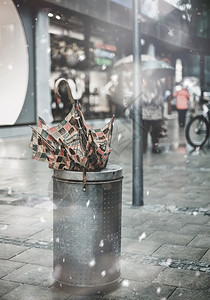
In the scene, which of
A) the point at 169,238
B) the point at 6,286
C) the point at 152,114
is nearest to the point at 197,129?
the point at 152,114

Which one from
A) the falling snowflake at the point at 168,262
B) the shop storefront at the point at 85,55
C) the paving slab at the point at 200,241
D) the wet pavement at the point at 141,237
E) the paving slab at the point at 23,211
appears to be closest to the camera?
the wet pavement at the point at 141,237

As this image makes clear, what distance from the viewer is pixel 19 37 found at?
58.0 feet

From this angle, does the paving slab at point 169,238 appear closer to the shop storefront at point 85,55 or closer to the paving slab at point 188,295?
the paving slab at point 188,295

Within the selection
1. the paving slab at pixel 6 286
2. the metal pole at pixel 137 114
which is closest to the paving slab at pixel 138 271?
the paving slab at pixel 6 286

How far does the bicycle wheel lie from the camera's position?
13227 mm

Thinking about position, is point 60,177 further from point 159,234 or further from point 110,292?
point 159,234

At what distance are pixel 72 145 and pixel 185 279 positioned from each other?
1.40 meters

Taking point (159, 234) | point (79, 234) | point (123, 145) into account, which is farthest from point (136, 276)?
point (123, 145)

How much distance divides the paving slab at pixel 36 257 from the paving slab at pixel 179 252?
3.21 ft

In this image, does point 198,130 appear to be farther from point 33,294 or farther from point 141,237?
point 33,294

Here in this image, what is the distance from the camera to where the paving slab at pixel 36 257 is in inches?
175

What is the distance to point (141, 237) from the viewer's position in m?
5.22

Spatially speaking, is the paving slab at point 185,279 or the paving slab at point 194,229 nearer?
the paving slab at point 185,279

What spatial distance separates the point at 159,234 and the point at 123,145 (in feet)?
32.4
